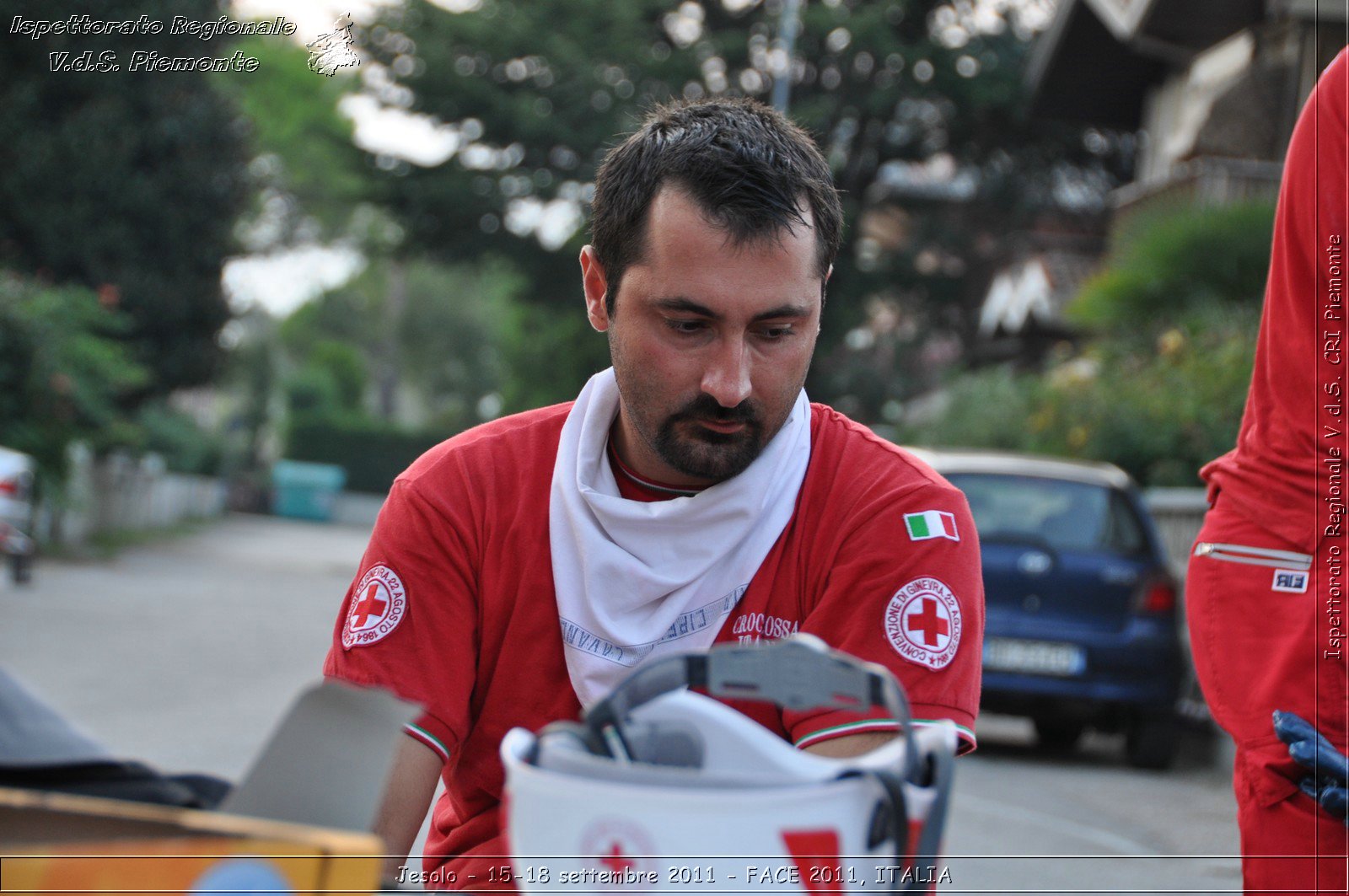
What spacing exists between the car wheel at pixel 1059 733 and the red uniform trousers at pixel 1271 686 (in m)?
7.23

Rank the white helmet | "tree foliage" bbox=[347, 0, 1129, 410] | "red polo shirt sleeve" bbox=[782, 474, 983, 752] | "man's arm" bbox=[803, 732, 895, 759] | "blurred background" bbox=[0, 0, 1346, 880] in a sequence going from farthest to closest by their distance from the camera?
1. "tree foliage" bbox=[347, 0, 1129, 410]
2. "blurred background" bbox=[0, 0, 1346, 880]
3. "red polo shirt sleeve" bbox=[782, 474, 983, 752]
4. "man's arm" bbox=[803, 732, 895, 759]
5. the white helmet

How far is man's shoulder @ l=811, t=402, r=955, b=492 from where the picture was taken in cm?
216

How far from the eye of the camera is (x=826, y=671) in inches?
43.8

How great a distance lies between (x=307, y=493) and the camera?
46.2 meters

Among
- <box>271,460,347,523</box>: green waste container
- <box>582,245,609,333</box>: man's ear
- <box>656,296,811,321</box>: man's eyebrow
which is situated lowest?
<box>656,296,811,321</box>: man's eyebrow

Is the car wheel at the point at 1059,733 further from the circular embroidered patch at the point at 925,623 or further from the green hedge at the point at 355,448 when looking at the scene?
the green hedge at the point at 355,448

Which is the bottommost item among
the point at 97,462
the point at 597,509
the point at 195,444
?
the point at 597,509

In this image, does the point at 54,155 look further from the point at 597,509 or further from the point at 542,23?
the point at 597,509

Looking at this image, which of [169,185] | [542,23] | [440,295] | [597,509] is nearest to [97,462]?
[169,185]

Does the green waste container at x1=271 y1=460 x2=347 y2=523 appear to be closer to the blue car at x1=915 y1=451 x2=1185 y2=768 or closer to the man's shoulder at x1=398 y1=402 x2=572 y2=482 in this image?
the blue car at x1=915 y1=451 x2=1185 y2=768

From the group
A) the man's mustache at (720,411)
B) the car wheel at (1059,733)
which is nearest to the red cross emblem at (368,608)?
the man's mustache at (720,411)

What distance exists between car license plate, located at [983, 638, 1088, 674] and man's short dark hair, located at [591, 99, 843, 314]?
6.49 meters

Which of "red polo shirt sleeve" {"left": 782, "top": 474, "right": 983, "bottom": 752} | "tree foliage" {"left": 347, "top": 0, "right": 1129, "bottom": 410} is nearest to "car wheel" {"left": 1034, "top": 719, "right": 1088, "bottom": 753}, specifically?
"red polo shirt sleeve" {"left": 782, "top": 474, "right": 983, "bottom": 752}

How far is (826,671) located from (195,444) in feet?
134
